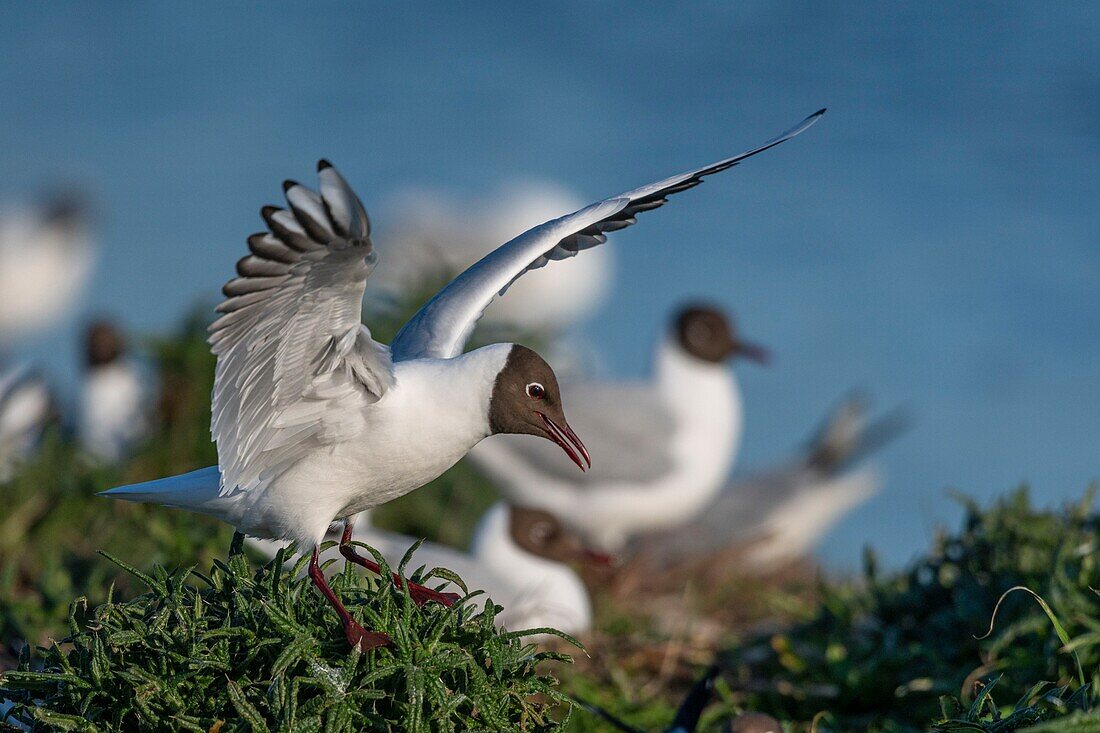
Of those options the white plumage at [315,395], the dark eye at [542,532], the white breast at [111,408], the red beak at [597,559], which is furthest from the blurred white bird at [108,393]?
the white plumage at [315,395]

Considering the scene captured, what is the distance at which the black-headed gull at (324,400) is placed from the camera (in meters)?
2.68

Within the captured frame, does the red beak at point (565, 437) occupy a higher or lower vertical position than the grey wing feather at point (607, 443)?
lower

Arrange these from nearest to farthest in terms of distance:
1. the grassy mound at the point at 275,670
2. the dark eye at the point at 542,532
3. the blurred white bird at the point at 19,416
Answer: the grassy mound at the point at 275,670, the dark eye at the point at 542,532, the blurred white bird at the point at 19,416

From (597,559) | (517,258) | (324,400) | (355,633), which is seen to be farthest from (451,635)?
(597,559)

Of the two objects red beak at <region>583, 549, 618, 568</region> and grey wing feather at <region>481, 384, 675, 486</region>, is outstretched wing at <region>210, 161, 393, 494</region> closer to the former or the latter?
red beak at <region>583, 549, 618, 568</region>

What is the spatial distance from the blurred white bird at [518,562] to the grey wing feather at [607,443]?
132 cm

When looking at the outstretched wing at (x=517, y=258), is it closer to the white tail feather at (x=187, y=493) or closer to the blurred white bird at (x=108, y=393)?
the white tail feather at (x=187, y=493)

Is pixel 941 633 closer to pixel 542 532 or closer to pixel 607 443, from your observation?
pixel 542 532

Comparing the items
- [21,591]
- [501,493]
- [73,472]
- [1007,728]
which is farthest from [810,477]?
[1007,728]

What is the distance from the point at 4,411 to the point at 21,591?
2.32 m

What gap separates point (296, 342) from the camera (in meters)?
2.89

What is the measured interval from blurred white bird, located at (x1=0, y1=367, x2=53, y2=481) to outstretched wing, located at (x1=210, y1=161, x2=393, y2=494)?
11.9 feet

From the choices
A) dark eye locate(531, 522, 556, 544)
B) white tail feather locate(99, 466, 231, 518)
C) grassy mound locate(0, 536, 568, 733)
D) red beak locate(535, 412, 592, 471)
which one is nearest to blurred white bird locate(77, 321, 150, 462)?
dark eye locate(531, 522, 556, 544)

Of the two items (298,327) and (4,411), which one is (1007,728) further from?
(4,411)
